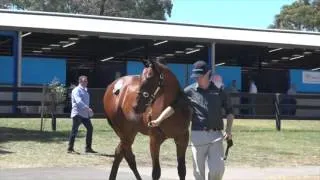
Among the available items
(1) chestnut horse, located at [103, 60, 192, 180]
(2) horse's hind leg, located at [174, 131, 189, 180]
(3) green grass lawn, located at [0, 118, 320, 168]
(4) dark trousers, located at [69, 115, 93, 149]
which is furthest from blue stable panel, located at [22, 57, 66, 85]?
(2) horse's hind leg, located at [174, 131, 189, 180]

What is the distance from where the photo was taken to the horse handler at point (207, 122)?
26.9 feet

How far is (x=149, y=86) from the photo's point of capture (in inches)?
371

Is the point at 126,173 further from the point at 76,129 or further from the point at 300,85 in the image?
the point at 300,85

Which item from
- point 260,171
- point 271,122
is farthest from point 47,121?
point 260,171

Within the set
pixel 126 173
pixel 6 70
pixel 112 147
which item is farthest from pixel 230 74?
pixel 126 173

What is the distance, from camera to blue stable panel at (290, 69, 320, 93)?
3809cm

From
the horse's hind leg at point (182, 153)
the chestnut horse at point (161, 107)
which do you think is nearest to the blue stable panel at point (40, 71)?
the chestnut horse at point (161, 107)

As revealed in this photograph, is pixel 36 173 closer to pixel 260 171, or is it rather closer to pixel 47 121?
pixel 260 171

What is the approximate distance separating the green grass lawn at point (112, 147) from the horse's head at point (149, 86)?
5.39m

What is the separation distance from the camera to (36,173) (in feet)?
42.2

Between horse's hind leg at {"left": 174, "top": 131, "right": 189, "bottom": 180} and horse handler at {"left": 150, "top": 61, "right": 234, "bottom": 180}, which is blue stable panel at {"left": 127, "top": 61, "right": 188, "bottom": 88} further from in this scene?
horse handler at {"left": 150, "top": 61, "right": 234, "bottom": 180}

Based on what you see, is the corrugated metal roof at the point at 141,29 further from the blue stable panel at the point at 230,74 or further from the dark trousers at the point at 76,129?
the dark trousers at the point at 76,129

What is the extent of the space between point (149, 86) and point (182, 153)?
3.52ft

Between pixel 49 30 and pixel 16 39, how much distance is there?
66.1 inches
